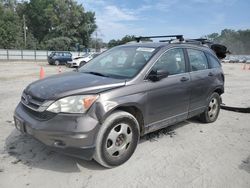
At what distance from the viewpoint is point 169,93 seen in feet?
14.5

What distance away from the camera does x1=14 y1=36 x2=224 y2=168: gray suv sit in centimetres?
334

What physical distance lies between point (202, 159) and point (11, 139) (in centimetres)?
317

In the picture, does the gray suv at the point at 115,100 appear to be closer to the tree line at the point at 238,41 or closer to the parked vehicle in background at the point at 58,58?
the parked vehicle in background at the point at 58,58

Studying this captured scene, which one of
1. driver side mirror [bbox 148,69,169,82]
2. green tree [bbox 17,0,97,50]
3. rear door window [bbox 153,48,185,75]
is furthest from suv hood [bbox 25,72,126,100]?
green tree [bbox 17,0,97,50]

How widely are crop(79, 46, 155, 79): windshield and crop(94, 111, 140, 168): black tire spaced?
0.70m

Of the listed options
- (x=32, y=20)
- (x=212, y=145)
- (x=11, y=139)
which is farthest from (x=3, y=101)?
(x=32, y=20)

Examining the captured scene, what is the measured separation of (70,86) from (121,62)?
48.8 inches

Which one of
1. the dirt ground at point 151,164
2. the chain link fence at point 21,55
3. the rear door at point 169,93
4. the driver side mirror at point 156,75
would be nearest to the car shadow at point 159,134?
the dirt ground at point 151,164

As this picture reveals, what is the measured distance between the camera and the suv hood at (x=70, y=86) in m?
3.46

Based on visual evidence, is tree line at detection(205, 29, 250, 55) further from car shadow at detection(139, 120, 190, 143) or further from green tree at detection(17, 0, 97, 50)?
car shadow at detection(139, 120, 190, 143)

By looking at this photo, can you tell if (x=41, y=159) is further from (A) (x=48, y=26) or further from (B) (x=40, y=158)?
(A) (x=48, y=26)

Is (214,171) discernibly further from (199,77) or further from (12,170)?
(12,170)

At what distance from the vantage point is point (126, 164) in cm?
382

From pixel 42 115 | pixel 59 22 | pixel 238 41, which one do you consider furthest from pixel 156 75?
pixel 238 41
